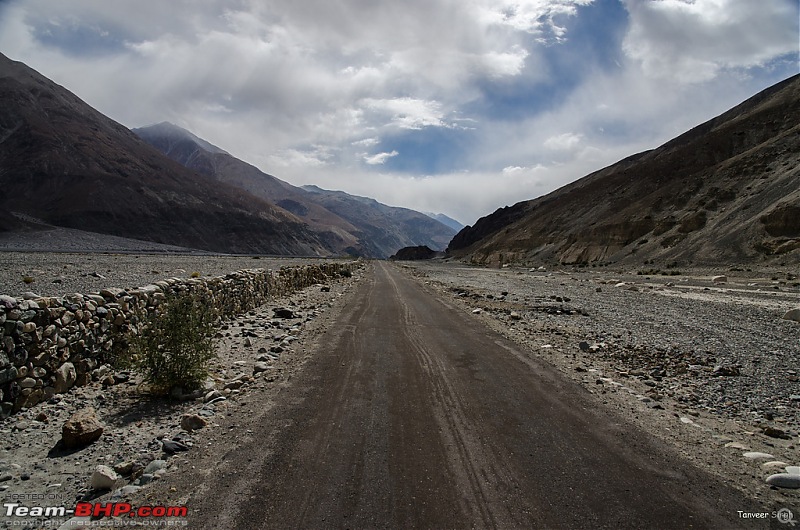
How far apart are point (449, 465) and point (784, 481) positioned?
3354 millimetres

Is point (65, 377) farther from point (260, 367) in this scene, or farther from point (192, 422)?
point (260, 367)

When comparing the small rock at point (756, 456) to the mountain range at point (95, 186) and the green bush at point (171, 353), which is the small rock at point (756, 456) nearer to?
the green bush at point (171, 353)

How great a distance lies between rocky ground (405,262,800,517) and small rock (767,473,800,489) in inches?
2.8

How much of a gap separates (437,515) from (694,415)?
4826mm

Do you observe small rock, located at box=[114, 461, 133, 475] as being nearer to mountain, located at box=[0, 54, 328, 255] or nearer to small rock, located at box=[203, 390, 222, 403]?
small rock, located at box=[203, 390, 222, 403]

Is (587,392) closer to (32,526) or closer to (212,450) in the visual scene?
(212,450)

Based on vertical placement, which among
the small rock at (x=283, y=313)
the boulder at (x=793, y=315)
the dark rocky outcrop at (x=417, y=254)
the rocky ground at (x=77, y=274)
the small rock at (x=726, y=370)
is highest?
the dark rocky outcrop at (x=417, y=254)

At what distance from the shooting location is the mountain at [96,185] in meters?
112

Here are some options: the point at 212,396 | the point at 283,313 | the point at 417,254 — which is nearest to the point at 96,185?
the point at 417,254

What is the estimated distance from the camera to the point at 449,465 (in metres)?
4.66

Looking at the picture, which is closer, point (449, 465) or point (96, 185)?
point (449, 465)

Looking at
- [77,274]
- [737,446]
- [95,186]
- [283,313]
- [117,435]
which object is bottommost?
[117,435]

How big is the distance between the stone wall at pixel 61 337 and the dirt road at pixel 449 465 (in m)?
2.98

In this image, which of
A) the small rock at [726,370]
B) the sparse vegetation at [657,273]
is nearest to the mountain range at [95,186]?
the sparse vegetation at [657,273]
